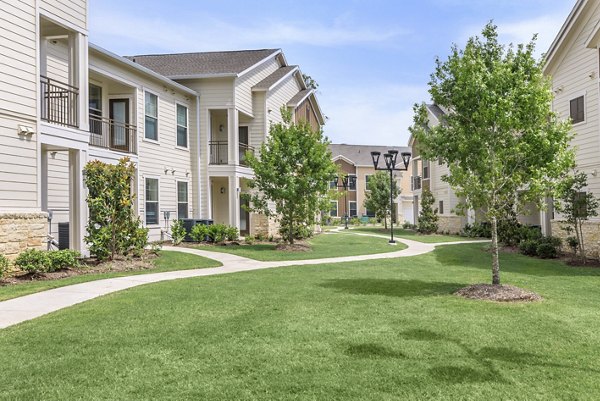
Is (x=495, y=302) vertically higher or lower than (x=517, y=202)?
lower

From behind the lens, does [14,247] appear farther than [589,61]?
No

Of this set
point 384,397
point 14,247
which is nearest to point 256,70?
point 14,247

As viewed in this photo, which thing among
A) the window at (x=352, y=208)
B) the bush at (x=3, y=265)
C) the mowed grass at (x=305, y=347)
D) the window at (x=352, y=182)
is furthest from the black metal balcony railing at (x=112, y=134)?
the window at (x=352, y=208)

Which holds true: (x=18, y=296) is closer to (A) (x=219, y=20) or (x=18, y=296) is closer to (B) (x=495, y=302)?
(B) (x=495, y=302)

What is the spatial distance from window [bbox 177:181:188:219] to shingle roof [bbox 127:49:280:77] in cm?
489

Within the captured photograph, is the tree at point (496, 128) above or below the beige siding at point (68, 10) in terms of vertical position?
below

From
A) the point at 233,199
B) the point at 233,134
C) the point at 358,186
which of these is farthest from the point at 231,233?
the point at 358,186

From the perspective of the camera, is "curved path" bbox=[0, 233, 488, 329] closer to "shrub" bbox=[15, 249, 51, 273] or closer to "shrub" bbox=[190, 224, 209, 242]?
"shrub" bbox=[15, 249, 51, 273]

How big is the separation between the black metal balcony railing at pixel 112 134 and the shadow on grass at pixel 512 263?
465 inches

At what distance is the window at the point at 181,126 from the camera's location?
2130cm

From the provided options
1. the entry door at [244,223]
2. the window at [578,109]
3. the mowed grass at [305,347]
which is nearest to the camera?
the mowed grass at [305,347]

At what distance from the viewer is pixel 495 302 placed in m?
8.22

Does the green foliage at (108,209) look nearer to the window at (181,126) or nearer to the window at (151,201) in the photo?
the window at (151,201)

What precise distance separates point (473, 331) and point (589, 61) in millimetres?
13510
